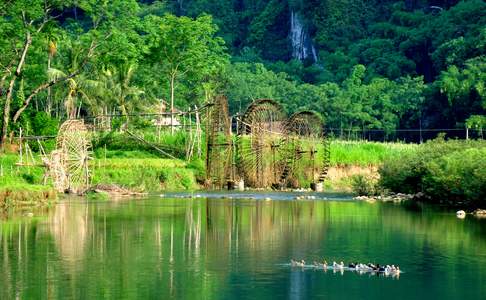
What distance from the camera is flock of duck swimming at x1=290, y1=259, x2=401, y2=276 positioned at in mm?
28219

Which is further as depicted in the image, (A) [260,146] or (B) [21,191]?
(A) [260,146]

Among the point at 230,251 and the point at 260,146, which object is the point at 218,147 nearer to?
the point at 260,146

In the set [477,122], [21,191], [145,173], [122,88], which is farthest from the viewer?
[477,122]

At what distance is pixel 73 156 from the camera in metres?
50.5

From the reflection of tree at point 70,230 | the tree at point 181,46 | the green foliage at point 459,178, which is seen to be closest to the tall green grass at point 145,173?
the tree at point 181,46

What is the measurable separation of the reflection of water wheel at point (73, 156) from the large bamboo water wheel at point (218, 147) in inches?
348

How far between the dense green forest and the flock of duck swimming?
92.9 ft

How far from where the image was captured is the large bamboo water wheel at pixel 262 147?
60.0 m

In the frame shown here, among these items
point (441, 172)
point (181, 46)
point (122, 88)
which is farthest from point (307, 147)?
point (441, 172)

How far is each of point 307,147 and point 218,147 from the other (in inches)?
228

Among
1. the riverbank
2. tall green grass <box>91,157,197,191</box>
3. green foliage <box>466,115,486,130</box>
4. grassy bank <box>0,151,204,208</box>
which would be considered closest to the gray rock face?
green foliage <box>466,115,486,130</box>

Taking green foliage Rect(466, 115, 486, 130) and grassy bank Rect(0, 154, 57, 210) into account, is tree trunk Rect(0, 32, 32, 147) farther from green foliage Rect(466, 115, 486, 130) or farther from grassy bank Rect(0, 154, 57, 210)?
green foliage Rect(466, 115, 486, 130)

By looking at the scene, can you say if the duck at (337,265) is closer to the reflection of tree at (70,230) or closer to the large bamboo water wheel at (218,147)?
the reflection of tree at (70,230)

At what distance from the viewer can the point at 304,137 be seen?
205 feet
